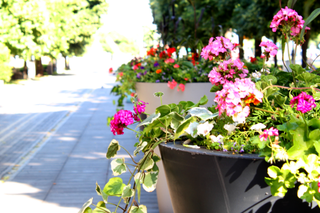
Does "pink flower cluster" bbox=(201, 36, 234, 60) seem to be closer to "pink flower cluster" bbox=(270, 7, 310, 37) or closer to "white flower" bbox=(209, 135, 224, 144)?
"pink flower cluster" bbox=(270, 7, 310, 37)

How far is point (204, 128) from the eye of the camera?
3.84ft

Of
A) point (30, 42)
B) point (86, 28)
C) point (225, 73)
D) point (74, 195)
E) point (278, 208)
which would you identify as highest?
point (86, 28)

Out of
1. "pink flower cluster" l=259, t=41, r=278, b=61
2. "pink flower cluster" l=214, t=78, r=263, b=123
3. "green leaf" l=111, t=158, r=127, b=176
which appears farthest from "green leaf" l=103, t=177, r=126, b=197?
"pink flower cluster" l=259, t=41, r=278, b=61

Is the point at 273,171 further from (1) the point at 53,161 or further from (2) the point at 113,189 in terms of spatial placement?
(1) the point at 53,161

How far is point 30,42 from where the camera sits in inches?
711

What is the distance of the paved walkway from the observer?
3.36m

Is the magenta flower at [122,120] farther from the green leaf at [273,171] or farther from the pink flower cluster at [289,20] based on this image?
the pink flower cluster at [289,20]

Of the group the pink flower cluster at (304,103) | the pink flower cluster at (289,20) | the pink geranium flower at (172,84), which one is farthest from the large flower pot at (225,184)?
the pink geranium flower at (172,84)

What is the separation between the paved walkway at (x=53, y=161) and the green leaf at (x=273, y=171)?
93.2 inches

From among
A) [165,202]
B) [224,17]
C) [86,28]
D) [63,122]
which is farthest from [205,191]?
[86,28]

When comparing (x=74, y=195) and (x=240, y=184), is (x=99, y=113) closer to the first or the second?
(x=74, y=195)

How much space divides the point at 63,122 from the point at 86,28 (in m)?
22.1

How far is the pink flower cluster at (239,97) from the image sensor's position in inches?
41.2

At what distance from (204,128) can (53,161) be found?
395cm
